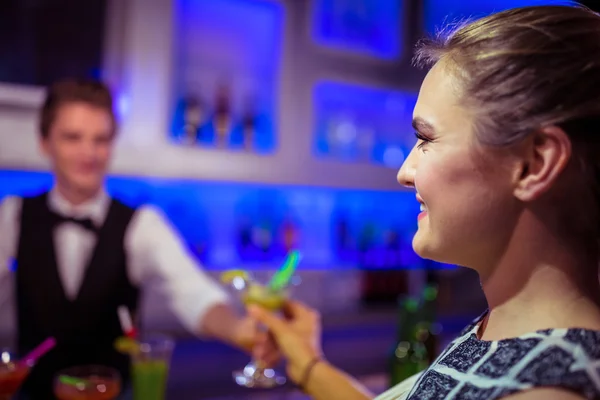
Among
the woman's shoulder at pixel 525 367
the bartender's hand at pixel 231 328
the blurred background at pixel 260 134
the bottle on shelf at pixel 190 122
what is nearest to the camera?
the woman's shoulder at pixel 525 367

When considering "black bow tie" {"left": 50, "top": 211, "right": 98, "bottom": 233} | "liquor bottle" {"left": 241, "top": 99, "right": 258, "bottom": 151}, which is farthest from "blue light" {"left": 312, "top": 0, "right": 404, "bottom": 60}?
"black bow tie" {"left": 50, "top": 211, "right": 98, "bottom": 233}

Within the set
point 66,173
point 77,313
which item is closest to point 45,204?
point 66,173

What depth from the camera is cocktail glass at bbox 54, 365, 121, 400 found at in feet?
4.58

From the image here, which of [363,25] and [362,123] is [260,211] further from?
[363,25]

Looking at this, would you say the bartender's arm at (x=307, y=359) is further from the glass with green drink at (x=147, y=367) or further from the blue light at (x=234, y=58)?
the blue light at (x=234, y=58)

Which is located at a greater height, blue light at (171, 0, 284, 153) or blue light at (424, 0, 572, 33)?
blue light at (424, 0, 572, 33)

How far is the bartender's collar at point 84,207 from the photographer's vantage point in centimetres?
213

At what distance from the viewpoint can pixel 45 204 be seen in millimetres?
2111

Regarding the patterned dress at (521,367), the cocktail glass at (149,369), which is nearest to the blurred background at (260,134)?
the cocktail glass at (149,369)

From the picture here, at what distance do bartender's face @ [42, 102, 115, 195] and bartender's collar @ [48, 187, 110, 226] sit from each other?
0.17 feet

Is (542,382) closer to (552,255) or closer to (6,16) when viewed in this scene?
(552,255)

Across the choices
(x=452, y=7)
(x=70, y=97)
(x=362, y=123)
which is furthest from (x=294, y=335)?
(x=452, y=7)

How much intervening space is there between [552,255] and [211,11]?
2313 mm

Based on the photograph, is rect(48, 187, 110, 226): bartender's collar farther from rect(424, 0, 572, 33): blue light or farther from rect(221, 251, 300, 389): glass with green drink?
rect(424, 0, 572, 33): blue light
